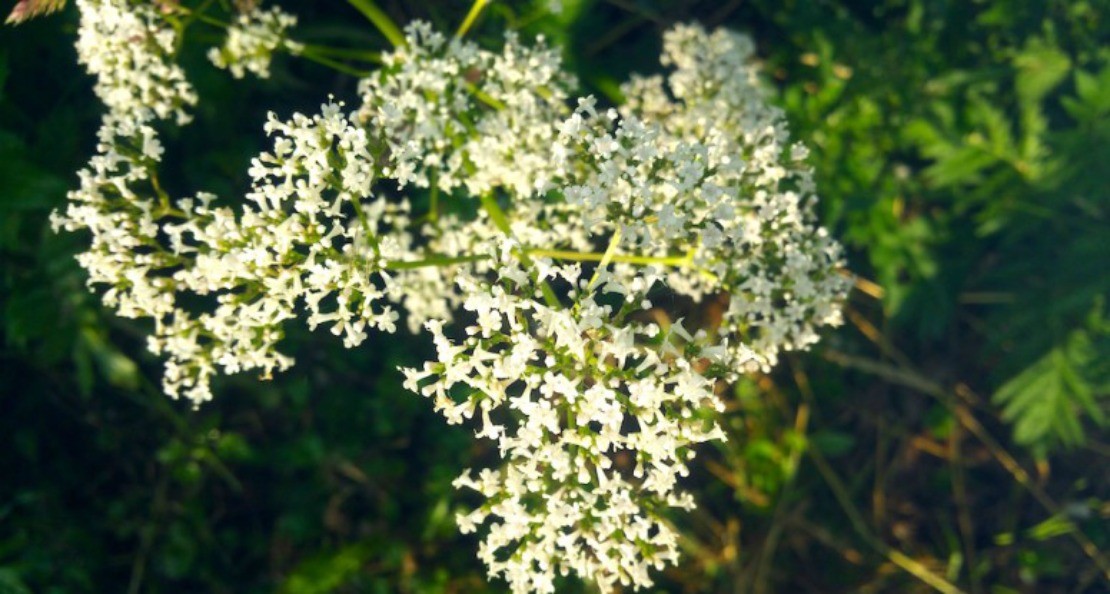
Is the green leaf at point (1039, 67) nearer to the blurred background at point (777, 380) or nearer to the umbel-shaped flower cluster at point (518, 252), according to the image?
the blurred background at point (777, 380)

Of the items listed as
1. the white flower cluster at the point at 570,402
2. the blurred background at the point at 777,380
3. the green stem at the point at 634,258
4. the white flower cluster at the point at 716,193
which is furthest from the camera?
the blurred background at the point at 777,380

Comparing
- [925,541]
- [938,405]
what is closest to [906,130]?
[938,405]

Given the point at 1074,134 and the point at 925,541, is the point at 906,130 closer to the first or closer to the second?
the point at 1074,134

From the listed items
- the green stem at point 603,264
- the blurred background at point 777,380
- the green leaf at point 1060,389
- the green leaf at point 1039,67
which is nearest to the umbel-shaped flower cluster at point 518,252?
the green stem at point 603,264

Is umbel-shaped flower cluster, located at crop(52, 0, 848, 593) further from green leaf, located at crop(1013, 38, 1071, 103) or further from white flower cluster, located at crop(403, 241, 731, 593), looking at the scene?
green leaf, located at crop(1013, 38, 1071, 103)

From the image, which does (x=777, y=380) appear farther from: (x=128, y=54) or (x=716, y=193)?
(x=128, y=54)

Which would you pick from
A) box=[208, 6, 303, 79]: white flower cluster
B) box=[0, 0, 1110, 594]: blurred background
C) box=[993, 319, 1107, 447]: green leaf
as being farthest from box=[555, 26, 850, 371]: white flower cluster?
box=[993, 319, 1107, 447]: green leaf

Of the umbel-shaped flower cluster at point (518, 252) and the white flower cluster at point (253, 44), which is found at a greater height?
the white flower cluster at point (253, 44)

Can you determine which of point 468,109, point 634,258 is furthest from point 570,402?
point 468,109
